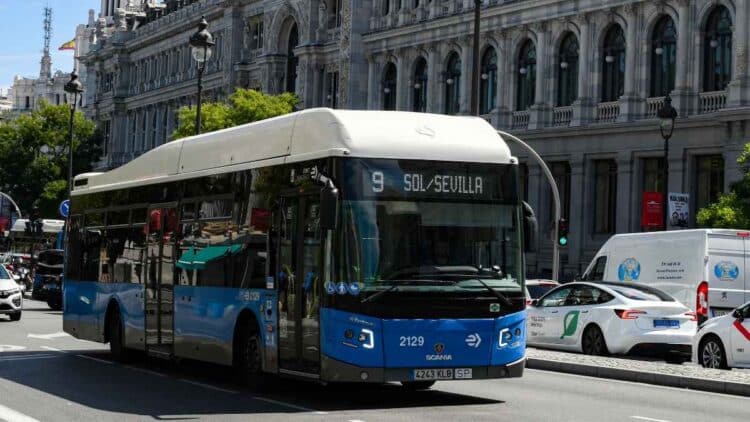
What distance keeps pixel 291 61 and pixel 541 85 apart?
87.3ft

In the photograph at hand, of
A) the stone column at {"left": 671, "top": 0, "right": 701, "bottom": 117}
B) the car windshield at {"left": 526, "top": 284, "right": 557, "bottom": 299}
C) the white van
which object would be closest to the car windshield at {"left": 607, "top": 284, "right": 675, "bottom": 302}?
the white van

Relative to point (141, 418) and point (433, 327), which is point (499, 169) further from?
point (141, 418)

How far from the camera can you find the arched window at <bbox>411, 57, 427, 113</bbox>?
6406 centimetres

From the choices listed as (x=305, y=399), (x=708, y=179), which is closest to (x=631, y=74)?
(x=708, y=179)

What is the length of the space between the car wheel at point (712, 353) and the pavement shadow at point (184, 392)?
6.73 m

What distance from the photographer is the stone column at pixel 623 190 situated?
165 ft

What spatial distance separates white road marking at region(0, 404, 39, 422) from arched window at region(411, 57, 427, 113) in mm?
49314

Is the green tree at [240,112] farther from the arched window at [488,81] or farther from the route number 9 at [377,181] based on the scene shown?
the route number 9 at [377,181]

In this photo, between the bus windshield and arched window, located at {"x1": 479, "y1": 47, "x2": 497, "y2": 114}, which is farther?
arched window, located at {"x1": 479, "y1": 47, "x2": 497, "y2": 114}

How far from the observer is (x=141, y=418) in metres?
14.8

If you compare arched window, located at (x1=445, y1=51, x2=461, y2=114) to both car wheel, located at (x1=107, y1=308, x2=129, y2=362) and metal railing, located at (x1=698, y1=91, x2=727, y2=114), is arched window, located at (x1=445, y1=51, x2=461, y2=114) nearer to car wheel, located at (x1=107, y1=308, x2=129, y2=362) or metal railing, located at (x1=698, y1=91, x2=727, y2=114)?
metal railing, located at (x1=698, y1=91, x2=727, y2=114)

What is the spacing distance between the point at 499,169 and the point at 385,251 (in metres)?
1.77

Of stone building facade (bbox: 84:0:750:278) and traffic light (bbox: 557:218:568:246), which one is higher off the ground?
stone building facade (bbox: 84:0:750:278)

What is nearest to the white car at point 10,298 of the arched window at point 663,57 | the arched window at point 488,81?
the arched window at point 663,57
